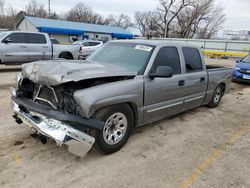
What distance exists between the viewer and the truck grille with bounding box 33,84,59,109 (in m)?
3.14

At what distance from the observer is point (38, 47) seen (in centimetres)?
1146

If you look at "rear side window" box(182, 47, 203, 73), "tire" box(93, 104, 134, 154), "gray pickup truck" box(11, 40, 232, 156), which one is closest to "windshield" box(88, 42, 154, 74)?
"gray pickup truck" box(11, 40, 232, 156)

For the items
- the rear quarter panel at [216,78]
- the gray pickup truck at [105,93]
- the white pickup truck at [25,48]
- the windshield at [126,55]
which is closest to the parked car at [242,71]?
the rear quarter panel at [216,78]

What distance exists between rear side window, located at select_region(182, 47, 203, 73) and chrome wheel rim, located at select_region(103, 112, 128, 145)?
2002 mm

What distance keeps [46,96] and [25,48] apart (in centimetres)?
888

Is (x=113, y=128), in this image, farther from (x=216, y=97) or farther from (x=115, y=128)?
(x=216, y=97)

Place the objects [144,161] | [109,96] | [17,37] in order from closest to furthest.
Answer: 1. [109,96]
2. [144,161]
3. [17,37]

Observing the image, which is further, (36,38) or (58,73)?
(36,38)

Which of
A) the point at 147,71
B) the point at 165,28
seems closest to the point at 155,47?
A: the point at 147,71

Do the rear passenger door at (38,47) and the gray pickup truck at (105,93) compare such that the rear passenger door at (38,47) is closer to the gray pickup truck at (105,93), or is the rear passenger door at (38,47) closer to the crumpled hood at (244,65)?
the gray pickup truck at (105,93)

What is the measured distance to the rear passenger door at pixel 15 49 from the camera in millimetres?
10539

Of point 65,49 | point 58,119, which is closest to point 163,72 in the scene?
point 58,119

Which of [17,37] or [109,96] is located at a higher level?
[17,37]

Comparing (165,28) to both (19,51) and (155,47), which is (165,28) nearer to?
(19,51)
